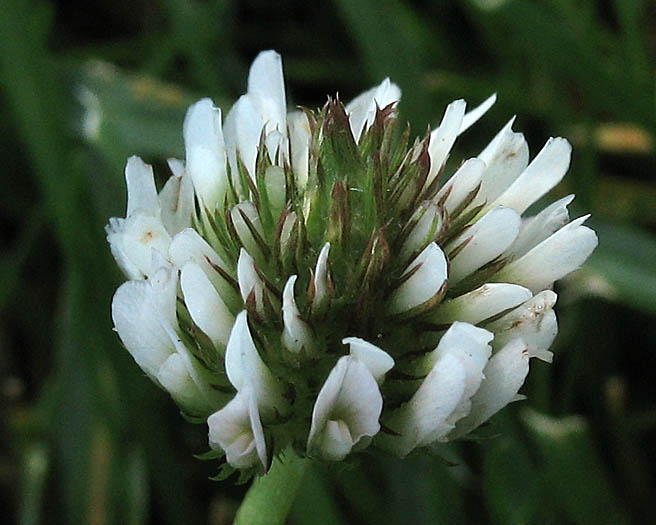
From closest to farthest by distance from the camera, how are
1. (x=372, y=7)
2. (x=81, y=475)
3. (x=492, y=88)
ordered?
(x=81, y=475) < (x=372, y=7) < (x=492, y=88)

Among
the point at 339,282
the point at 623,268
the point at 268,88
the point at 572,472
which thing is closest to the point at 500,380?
the point at 339,282

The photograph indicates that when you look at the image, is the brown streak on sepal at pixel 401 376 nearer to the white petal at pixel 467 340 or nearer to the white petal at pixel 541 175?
the white petal at pixel 467 340

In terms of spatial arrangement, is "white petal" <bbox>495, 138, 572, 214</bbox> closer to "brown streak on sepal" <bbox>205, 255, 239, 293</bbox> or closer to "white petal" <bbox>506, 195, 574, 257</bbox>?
"white petal" <bbox>506, 195, 574, 257</bbox>

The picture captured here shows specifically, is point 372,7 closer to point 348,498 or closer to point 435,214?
point 348,498

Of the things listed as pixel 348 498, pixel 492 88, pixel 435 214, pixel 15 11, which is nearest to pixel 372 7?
pixel 492 88

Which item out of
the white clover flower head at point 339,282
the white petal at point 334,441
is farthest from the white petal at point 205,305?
the white petal at point 334,441

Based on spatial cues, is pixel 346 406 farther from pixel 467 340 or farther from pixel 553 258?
pixel 553 258
